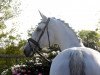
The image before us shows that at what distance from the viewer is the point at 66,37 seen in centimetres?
516

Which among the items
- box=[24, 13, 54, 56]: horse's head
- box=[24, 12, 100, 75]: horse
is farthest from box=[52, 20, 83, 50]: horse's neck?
box=[24, 13, 54, 56]: horse's head

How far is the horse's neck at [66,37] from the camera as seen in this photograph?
197 inches

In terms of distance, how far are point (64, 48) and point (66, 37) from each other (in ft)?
0.56

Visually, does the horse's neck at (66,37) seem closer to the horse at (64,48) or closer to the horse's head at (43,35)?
the horse at (64,48)

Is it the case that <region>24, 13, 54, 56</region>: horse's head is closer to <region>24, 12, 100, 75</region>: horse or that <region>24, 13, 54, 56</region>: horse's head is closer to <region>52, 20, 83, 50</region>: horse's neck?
<region>24, 12, 100, 75</region>: horse

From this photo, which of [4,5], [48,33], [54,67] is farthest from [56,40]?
[4,5]

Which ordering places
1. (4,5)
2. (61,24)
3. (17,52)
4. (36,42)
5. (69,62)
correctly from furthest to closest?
(4,5), (17,52), (36,42), (61,24), (69,62)

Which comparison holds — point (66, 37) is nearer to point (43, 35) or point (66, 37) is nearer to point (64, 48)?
point (64, 48)

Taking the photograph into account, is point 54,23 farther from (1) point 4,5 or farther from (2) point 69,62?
(1) point 4,5

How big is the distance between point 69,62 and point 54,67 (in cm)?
28

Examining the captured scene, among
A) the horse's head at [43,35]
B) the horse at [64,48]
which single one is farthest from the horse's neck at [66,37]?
the horse's head at [43,35]

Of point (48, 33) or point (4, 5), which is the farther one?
point (4, 5)

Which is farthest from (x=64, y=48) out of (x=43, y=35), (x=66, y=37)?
(x=43, y=35)

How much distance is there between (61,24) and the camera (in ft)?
17.5
